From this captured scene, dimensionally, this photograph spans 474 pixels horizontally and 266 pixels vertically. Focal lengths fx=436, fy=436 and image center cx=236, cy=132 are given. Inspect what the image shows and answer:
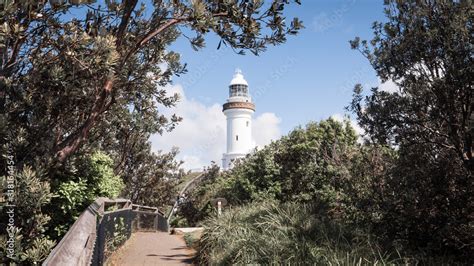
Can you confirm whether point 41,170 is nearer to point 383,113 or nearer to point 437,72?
point 383,113

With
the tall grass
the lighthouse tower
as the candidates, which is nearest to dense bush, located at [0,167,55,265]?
the tall grass

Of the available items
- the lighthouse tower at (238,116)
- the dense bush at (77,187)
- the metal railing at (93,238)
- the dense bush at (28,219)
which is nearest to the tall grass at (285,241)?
the metal railing at (93,238)

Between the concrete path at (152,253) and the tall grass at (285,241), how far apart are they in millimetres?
766

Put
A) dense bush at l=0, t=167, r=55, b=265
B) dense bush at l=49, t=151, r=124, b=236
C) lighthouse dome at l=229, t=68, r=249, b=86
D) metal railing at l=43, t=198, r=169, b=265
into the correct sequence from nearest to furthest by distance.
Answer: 1. metal railing at l=43, t=198, r=169, b=265
2. dense bush at l=0, t=167, r=55, b=265
3. dense bush at l=49, t=151, r=124, b=236
4. lighthouse dome at l=229, t=68, r=249, b=86

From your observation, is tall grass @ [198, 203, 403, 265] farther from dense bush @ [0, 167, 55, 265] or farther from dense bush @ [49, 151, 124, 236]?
dense bush @ [0, 167, 55, 265]

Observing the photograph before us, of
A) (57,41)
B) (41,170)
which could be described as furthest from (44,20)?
(41,170)

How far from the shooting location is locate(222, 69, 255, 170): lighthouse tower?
56312 mm

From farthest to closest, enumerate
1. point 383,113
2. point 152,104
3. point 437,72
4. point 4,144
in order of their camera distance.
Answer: point 152,104 < point 383,113 < point 437,72 < point 4,144

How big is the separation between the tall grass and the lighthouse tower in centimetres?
4711

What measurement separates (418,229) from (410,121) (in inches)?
74.6

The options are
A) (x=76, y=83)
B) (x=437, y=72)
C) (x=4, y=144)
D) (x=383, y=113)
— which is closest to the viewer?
(x=4, y=144)

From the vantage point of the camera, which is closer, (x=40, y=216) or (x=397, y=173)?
(x=40, y=216)

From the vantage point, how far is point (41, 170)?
223 inches

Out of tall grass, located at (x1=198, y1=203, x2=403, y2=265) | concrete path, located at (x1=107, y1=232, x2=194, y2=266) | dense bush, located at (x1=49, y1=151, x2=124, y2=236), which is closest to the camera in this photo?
tall grass, located at (x1=198, y1=203, x2=403, y2=265)
